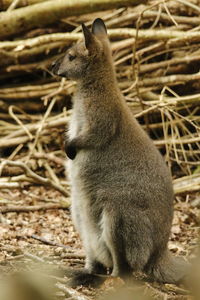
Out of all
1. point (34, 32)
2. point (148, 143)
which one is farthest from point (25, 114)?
point (148, 143)

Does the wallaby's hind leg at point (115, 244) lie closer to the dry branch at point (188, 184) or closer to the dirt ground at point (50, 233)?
the dirt ground at point (50, 233)

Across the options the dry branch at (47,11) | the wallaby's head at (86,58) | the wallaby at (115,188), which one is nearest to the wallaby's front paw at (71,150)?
the wallaby at (115,188)

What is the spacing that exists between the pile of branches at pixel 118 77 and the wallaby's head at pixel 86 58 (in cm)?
196

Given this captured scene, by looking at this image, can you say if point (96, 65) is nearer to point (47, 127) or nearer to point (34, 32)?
point (47, 127)

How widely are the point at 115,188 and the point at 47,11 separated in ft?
10.1

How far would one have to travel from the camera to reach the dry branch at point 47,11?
5.30 meters

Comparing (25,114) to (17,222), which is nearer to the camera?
(17,222)

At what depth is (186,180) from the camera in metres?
5.86

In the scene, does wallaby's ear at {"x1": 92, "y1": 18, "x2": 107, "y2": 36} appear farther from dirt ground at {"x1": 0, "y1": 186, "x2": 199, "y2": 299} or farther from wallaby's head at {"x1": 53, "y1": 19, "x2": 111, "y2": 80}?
dirt ground at {"x1": 0, "y1": 186, "x2": 199, "y2": 299}

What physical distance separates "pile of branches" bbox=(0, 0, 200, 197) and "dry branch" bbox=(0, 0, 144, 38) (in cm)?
1

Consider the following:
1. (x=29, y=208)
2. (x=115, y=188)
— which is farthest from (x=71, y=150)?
(x=29, y=208)

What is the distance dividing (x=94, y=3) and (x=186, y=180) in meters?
2.24

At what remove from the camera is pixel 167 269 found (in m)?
3.21

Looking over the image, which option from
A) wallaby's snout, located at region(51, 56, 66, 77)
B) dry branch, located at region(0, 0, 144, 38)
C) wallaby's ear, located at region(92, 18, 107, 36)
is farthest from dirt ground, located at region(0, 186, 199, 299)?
dry branch, located at region(0, 0, 144, 38)
